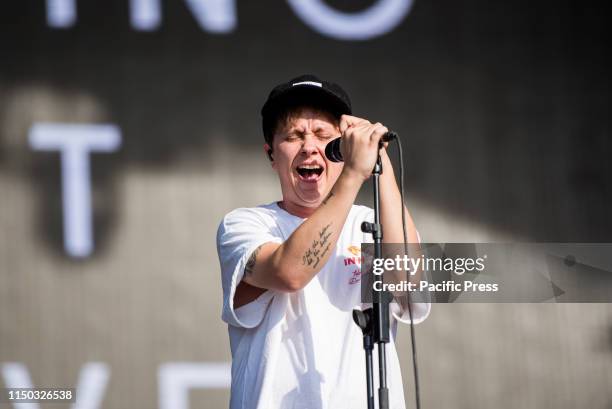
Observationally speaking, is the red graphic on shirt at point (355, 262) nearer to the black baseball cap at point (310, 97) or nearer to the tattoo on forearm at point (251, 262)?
the tattoo on forearm at point (251, 262)

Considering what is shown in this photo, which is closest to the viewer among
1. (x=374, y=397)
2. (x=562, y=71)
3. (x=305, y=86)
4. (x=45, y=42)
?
(x=374, y=397)

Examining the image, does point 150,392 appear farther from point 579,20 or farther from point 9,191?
point 579,20

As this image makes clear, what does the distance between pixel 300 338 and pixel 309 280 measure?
13 cm

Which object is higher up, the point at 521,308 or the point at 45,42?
the point at 45,42

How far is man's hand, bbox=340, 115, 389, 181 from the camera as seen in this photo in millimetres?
1921

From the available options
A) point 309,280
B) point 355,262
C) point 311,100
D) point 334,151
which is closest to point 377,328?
point 309,280

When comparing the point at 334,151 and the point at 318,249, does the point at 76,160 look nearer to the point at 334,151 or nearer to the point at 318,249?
the point at 334,151

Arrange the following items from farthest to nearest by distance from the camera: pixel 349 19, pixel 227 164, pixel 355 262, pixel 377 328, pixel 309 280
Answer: pixel 349 19 → pixel 227 164 → pixel 355 262 → pixel 309 280 → pixel 377 328

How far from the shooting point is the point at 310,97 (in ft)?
7.50

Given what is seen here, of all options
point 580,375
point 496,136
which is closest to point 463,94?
point 496,136

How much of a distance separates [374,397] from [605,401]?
2.22 m

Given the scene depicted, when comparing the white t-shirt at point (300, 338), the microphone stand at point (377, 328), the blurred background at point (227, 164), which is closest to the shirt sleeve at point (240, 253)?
the white t-shirt at point (300, 338)

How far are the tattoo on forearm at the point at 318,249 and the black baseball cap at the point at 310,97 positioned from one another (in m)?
0.42

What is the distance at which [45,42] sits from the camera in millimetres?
3746
